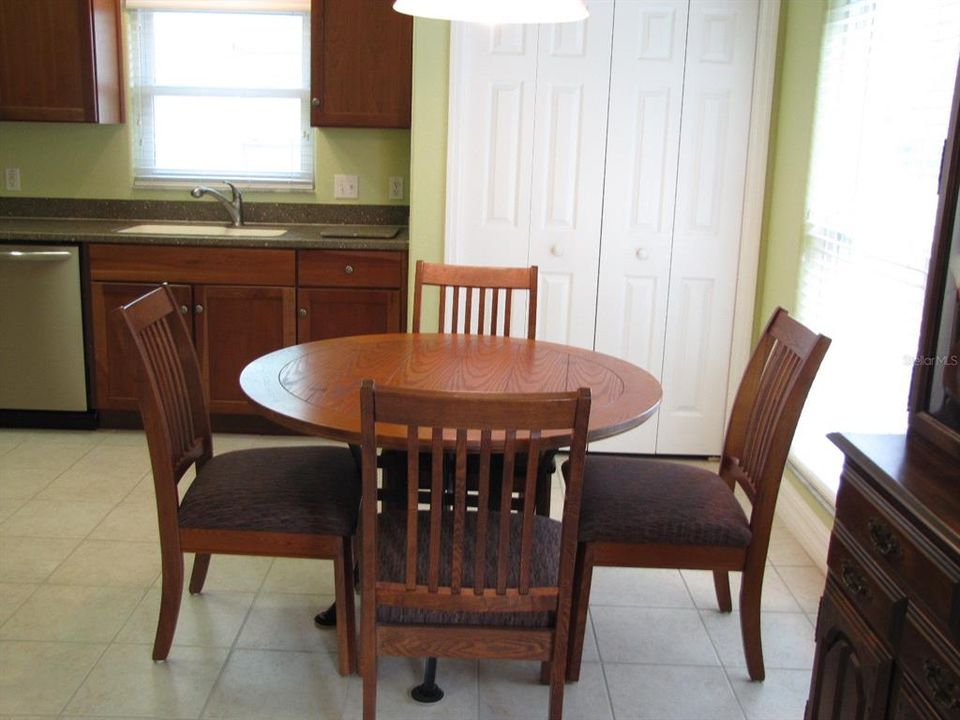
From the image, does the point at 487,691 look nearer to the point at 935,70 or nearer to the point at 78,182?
the point at 935,70

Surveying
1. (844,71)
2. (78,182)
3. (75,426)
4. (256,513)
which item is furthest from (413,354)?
(78,182)

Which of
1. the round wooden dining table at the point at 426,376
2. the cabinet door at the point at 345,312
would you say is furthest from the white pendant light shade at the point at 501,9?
the cabinet door at the point at 345,312

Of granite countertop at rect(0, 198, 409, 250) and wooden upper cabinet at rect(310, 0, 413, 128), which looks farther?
granite countertop at rect(0, 198, 409, 250)

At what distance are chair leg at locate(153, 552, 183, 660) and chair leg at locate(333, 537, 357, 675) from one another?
367 millimetres

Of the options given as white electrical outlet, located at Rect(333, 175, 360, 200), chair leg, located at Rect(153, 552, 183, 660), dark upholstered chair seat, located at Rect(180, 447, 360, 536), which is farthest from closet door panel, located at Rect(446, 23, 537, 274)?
chair leg, located at Rect(153, 552, 183, 660)

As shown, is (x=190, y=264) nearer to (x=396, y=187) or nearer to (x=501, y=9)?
(x=396, y=187)

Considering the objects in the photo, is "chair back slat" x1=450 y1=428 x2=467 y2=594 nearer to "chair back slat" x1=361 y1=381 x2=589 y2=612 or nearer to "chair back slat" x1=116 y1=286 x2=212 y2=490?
"chair back slat" x1=361 y1=381 x2=589 y2=612

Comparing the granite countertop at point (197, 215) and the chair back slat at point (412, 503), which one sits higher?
the granite countertop at point (197, 215)

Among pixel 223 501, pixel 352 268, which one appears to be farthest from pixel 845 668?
pixel 352 268

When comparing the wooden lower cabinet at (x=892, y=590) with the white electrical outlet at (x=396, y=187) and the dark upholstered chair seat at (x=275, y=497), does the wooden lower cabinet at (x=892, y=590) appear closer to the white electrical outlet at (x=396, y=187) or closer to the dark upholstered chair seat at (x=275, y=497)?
the dark upholstered chair seat at (x=275, y=497)

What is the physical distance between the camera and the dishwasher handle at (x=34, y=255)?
3844 mm

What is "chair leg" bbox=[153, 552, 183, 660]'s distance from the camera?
2262mm

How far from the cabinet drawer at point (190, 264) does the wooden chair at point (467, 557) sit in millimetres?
2092

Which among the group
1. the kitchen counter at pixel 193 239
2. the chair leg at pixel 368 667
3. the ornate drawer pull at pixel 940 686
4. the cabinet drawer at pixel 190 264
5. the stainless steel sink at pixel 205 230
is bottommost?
the chair leg at pixel 368 667
